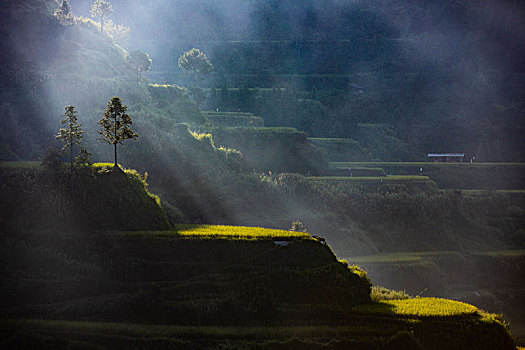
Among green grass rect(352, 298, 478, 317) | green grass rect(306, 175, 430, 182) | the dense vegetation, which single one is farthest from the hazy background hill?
green grass rect(352, 298, 478, 317)

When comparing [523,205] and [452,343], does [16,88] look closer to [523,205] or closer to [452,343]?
[452,343]

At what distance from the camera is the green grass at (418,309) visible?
1766 centimetres

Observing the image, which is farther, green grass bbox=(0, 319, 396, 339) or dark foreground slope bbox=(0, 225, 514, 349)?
dark foreground slope bbox=(0, 225, 514, 349)

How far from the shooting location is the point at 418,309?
60.1 feet

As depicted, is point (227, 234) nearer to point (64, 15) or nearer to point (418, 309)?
point (418, 309)

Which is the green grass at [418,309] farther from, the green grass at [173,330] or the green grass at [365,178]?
the green grass at [365,178]

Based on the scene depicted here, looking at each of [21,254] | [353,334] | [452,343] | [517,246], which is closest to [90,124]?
[21,254]

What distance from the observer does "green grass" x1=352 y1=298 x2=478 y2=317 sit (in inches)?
695

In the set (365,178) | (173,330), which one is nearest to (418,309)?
(173,330)

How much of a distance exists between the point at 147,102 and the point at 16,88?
10.6 meters

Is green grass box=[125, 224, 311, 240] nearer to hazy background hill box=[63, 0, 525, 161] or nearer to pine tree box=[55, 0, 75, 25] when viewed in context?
pine tree box=[55, 0, 75, 25]

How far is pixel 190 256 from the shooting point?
18.4 metres

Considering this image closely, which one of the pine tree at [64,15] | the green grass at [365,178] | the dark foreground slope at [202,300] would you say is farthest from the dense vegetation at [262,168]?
the green grass at [365,178]

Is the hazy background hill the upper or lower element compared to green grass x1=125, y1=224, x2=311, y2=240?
upper
